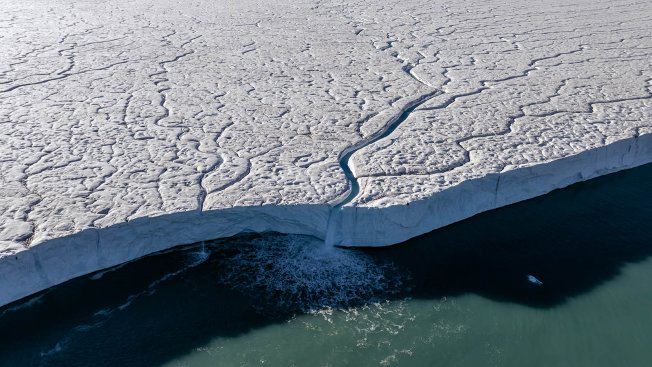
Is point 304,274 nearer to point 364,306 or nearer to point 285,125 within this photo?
Result: point 364,306

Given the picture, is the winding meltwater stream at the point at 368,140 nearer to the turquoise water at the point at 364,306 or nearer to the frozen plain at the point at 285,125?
the frozen plain at the point at 285,125

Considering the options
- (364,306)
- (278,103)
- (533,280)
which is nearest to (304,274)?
(364,306)

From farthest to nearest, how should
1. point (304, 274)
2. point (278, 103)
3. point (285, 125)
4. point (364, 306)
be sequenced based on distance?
point (278, 103), point (285, 125), point (304, 274), point (364, 306)

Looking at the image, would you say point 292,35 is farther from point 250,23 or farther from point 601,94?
point 601,94

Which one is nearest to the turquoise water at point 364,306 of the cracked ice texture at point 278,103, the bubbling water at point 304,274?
the bubbling water at point 304,274

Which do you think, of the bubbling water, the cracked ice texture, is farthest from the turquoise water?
the cracked ice texture
